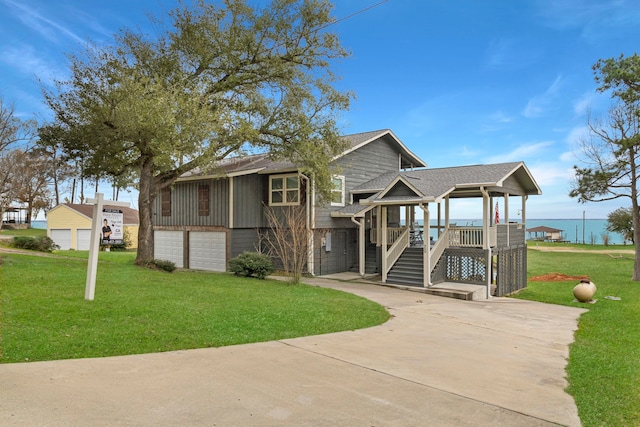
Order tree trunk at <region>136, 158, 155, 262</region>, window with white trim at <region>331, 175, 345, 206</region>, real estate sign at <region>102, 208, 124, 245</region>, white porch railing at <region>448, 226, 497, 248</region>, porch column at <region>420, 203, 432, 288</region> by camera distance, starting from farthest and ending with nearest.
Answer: real estate sign at <region>102, 208, 124, 245</region> → window with white trim at <region>331, 175, 345, 206</region> → white porch railing at <region>448, 226, 497, 248</region> → tree trunk at <region>136, 158, 155, 262</region> → porch column at <region>420, 203, 432, 288</region>

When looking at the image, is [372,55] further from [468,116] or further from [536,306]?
[536,306]

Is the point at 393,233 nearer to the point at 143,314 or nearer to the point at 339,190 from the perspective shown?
the point at 339,190

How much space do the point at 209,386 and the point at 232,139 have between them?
11611 mm

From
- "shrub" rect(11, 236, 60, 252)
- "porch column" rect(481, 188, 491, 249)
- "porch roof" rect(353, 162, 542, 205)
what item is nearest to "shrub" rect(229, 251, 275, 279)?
"porch roof" rect(353, 162, 542, 205)

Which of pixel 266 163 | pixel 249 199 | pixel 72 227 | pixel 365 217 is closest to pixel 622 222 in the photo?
pixel 365 217

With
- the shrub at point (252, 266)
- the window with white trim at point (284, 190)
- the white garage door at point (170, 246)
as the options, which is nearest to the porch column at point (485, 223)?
the window with white trim at point (284, 190)

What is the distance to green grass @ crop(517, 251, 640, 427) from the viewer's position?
4.70 metres

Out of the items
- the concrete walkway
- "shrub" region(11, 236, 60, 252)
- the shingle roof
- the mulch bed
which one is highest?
the shingle roof

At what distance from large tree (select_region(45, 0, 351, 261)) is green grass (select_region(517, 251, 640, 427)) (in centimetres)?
992

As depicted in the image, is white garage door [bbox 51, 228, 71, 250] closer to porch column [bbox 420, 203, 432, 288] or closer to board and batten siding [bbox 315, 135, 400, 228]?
board and batten siding [bbox 315, 135, 400, 228]

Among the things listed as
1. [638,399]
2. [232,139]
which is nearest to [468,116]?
[232,139]

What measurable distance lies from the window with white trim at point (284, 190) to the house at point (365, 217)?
5 centimetres

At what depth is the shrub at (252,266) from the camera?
15.6 meters

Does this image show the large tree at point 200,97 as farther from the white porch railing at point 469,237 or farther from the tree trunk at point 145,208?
the white porch railing at point 469,237
